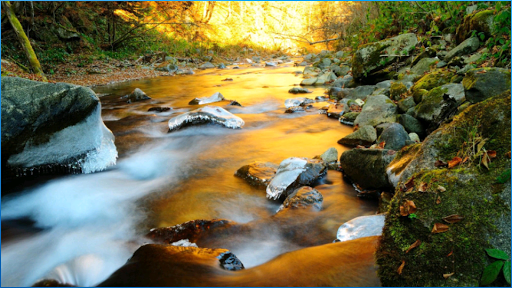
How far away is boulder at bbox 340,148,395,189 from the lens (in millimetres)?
3352

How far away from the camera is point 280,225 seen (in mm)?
2996

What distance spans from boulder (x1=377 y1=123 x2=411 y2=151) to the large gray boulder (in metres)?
4.34

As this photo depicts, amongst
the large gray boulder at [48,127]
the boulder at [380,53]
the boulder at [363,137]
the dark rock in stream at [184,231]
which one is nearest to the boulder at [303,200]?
the dark rock in stream at [184,231]

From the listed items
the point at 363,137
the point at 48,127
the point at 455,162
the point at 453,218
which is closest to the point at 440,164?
the point at 455,162

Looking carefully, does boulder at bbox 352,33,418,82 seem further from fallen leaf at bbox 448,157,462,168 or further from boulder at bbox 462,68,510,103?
fallen leaf at bbox 448,157,462,168

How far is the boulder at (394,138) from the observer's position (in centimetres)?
408

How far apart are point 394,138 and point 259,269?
3006 mm

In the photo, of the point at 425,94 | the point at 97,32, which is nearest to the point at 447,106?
the point at 425,94

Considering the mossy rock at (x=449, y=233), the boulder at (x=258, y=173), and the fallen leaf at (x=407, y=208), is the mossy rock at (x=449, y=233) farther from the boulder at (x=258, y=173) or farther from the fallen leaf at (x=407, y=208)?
the boulder at (x=258, y=173)

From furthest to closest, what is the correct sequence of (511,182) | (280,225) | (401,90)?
(401,90)
(280,225)
(511,182)

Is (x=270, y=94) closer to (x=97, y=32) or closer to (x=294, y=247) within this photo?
(x=294, y=247)

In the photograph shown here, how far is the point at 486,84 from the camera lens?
3.35 metres

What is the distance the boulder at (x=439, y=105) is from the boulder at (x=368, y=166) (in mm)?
1559

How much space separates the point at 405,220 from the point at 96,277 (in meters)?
2.33
